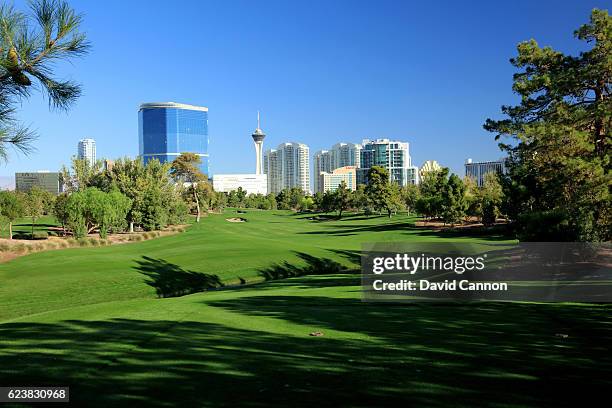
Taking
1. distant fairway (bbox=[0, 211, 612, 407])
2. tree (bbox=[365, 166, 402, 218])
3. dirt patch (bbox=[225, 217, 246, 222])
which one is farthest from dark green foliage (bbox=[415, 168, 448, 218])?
distant fairway (bbox=[0, 211, 612, 407])

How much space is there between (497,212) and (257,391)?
53.9m

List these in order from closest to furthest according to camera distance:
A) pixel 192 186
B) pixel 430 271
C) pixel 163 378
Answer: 1. pixel 163 378
2. pixel 430 271
3. pixel 192 186

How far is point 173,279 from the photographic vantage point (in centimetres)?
2753

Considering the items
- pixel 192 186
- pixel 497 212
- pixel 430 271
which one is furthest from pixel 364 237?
pixel 192 186

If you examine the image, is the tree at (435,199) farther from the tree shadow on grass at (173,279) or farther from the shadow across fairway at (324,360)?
the shadow across fairway at (324,360)

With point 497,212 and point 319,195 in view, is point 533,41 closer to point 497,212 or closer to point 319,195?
point 497,212

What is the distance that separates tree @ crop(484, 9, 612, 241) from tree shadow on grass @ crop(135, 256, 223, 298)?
1764 cm

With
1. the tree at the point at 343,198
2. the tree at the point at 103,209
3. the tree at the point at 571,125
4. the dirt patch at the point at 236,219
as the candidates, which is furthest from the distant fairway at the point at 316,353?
the tree at the point at 343,198

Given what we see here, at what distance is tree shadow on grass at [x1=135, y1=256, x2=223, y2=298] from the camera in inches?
1018

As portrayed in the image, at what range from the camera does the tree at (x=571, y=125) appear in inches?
642

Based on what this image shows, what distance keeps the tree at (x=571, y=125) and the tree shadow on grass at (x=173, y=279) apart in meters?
17.6

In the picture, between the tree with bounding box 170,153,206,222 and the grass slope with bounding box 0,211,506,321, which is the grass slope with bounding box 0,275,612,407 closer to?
the grass slope with bounding box 0,211,506,321

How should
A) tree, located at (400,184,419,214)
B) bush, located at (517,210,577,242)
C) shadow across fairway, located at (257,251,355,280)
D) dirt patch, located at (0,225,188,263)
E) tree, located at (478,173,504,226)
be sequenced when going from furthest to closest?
tree, located at (400,184,419,214)
tree, located at (478,173,504,226)
dirt patch, located at (0,225,188,263)
shadow across fairway, located at (257,251,355,280)
bush, located at (517,210,577,242)

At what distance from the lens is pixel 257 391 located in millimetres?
5703
